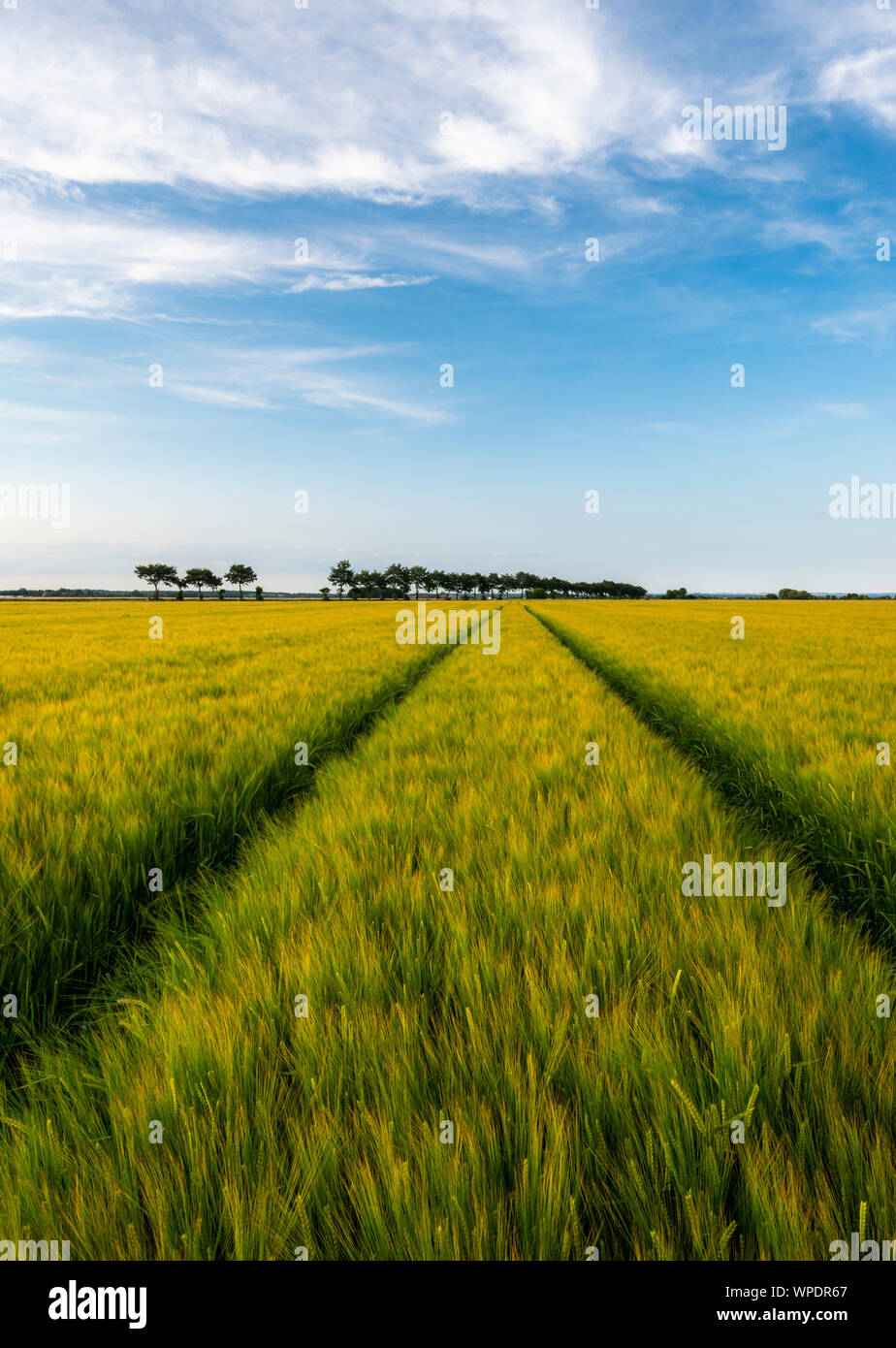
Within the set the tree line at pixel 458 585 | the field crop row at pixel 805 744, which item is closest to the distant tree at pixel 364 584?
the tree line at pixel 458 585

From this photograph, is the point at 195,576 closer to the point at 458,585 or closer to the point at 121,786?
the point at 458,585

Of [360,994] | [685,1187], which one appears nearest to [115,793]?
[360,994]

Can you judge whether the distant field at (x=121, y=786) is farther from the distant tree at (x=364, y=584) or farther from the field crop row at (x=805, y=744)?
the distant tree at (x=364, y=584)

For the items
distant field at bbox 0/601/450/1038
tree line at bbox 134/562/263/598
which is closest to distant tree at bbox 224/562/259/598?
tree line at bbox 134/562/263/598

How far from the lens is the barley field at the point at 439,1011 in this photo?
95cm

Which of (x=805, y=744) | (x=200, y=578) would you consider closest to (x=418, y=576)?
(x=200, y=578)

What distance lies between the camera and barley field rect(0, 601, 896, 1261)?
0.95 meters

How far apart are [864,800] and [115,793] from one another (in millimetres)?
4292

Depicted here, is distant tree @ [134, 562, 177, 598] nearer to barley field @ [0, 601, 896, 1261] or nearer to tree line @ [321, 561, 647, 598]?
tree line @ [321, 561, 647, 598]

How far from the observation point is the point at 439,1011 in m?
1.52

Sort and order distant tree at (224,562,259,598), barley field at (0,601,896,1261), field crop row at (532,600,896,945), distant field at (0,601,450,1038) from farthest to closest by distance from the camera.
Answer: distant tree at (224,562,259,598) → field crop row at (532,600,896,945) → distant field at (0,601,450,1038) → barley field at (0,601,896,1261)

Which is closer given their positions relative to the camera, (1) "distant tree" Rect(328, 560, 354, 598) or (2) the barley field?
(2) the barley field
